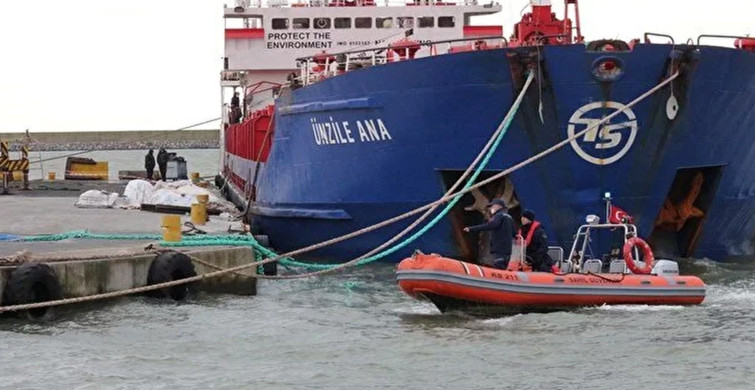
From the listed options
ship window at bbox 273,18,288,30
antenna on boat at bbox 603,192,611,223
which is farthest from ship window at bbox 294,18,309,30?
antenna on boat at bbox 603,192,611,223

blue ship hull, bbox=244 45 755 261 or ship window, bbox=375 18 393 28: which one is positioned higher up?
ship window, bbox=375 18 393 28

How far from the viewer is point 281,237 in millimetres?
20672

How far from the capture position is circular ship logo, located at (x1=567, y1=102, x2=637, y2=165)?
16172 mm

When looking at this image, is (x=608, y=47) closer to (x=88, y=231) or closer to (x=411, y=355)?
(x=411, y=355)

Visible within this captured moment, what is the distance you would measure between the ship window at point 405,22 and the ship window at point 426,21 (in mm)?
174

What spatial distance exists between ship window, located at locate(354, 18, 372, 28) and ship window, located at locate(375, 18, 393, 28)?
6.0 inches

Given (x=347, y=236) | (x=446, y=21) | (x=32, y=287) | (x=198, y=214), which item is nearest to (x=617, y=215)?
(x=347, y=236)

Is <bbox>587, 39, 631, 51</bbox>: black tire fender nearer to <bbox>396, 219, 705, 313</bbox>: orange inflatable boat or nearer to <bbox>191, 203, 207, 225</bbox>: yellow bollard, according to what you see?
<bbox>396, 219, 705, 313</bbox>: orange inflatable boat

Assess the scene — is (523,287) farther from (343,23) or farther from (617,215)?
(343,23)

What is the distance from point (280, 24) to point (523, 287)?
1622 centimetres

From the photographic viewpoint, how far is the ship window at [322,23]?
28.4m

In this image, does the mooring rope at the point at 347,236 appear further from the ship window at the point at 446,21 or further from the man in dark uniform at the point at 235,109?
the man in dark uniform at the point at 235,109

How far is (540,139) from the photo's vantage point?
16328 millimetres

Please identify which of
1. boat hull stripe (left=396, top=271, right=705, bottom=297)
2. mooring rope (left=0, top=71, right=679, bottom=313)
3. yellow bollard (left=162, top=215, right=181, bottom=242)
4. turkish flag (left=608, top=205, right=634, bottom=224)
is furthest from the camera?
yellow bollard (left=162, top=215, right=181, bottom=242)
